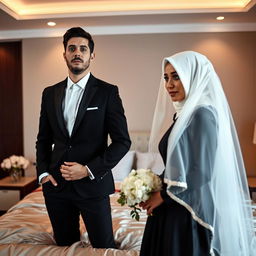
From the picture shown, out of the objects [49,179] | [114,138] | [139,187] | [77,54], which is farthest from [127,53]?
[139,187]

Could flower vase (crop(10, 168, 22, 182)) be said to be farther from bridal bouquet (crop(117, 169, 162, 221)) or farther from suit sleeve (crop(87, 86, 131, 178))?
bridal bouquet (crop(117, 169, 162, 221))

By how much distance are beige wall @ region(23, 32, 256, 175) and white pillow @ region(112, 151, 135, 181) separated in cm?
64

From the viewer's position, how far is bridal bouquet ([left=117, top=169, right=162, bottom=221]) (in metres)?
1.17

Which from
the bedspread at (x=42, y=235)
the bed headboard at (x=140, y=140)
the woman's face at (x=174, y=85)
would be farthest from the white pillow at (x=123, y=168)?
the woman's face at (x=174, y=85)

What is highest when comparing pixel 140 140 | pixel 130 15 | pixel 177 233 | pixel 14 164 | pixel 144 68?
pixel 130 15

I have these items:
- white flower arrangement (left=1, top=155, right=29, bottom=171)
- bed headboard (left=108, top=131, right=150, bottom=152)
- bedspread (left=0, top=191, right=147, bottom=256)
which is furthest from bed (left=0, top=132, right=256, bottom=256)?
bed headboard (left=108, top=131, right=150, bottom=152)

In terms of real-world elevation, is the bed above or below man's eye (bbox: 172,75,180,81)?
below

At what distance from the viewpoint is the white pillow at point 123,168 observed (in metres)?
3.47

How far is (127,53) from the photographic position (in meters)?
4.01

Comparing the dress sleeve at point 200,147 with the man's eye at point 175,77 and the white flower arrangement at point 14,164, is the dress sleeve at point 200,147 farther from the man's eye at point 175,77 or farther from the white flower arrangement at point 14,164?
the white flower arrangement at point 14,164

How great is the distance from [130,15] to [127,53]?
26.1 inches

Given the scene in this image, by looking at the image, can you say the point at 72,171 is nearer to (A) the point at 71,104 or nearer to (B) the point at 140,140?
(A) the point at 71,104

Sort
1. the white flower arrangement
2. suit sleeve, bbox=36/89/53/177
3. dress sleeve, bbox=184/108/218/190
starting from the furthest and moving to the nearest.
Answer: the white flower arrangement
suit sleeve, bbox=36/89/53/177
dress sleeve, bbox=184/108/218/190

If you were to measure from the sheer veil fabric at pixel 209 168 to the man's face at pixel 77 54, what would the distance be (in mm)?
545
